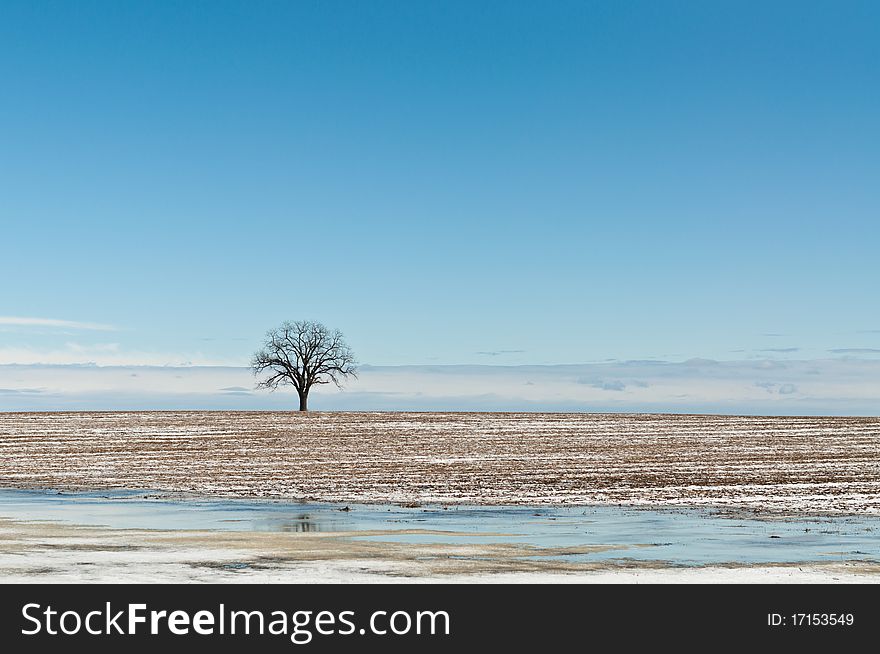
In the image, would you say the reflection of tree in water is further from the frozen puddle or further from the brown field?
the brown field

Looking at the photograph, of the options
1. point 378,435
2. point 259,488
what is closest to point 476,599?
point 259,488

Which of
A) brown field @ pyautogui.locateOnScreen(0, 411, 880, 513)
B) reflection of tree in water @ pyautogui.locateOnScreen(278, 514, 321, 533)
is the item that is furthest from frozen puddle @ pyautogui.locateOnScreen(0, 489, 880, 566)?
brown field @ pyautogui.locateOnScreen(0, 411, 880, 513)

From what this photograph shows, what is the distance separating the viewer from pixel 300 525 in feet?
75.9

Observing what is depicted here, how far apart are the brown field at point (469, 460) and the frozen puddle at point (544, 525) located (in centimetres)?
263

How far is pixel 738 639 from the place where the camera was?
11.9 m

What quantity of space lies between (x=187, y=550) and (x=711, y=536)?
29.6 feet

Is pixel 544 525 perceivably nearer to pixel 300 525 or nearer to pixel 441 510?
pixel 441 510

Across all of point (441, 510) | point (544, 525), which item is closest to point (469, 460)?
point (441, 510)

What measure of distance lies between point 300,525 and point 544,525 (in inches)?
188

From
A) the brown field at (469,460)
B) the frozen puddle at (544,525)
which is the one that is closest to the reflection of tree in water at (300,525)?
the frozen puddle at (544,525)

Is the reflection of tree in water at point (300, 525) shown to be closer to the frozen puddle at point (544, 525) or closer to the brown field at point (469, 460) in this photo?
the frozen puddle at point (544, 525)

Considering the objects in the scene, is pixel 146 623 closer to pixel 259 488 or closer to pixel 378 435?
pixel 259 488

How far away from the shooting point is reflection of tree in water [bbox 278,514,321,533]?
877 inches

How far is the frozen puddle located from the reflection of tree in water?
0.02 meters
